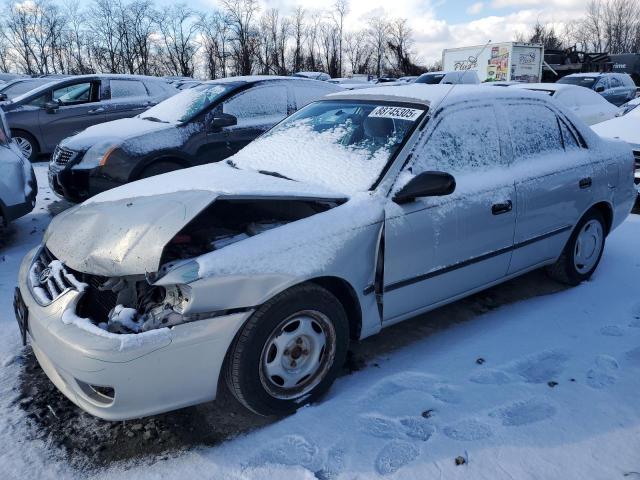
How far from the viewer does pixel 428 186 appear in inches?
115

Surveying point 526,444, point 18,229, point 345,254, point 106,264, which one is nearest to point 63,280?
point 106,264

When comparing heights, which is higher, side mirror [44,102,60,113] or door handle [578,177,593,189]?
side mirror [44,102,60,113]

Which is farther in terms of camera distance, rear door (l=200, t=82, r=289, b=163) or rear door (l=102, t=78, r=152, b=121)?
rear door (l=102, t=78, r=152, b=121)

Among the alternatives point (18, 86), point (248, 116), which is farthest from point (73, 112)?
point (18, 86)

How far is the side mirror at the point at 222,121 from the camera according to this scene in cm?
600

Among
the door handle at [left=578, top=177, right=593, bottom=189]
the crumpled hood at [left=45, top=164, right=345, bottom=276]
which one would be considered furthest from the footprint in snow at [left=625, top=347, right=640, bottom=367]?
the crumpled hood at [left=45, top=164, right=345, bottom=276]

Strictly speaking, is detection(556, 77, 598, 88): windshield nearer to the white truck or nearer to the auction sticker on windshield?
the white truck

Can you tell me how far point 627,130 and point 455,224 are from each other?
5.41m

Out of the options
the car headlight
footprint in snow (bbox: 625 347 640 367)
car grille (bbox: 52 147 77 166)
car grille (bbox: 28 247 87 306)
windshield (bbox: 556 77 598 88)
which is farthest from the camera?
windshield (bbox: 556 77 598 88)

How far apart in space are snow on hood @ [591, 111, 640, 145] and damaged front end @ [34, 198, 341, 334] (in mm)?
5643

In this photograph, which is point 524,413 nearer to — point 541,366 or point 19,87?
point 541,366

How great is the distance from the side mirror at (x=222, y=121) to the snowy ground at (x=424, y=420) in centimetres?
311

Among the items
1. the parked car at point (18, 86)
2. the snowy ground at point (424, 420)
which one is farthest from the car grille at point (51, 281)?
the parked car at point (18, 86)

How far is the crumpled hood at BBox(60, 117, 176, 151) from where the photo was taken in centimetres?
597
